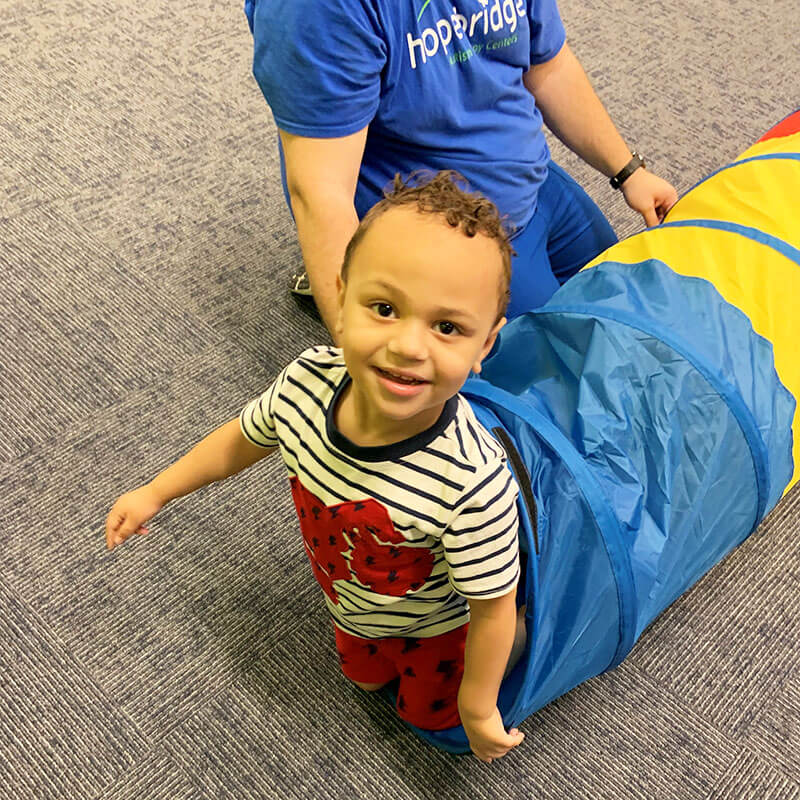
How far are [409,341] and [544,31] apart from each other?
0.76 m

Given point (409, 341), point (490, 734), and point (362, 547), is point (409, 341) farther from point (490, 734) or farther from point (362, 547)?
point (490, 734)

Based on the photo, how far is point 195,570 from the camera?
1.17 m

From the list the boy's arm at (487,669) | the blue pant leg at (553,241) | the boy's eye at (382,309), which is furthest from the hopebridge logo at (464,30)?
the boy's arm at (487,669)

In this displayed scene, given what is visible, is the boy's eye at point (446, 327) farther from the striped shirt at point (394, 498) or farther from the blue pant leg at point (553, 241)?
the blue pant leg at point (553, 241)

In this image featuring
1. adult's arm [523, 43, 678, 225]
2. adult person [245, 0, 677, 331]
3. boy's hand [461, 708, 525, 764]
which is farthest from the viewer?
adult's arm [523, 43, 678, 225]

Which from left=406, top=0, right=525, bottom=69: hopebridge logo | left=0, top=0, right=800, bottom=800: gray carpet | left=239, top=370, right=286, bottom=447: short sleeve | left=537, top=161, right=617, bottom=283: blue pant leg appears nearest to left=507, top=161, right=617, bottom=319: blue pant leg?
left=537, top=161, right=617, bottom=283: blue pant leg

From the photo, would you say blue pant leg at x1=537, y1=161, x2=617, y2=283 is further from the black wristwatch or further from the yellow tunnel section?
the yellow tunnel section

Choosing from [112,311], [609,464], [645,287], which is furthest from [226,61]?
[609,464]

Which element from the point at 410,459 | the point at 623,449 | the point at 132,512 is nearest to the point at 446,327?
the point at 410,459

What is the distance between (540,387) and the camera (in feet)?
3.12

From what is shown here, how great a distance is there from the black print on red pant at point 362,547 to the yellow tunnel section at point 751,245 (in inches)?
20.5

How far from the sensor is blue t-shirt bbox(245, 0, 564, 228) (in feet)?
→ 3.02

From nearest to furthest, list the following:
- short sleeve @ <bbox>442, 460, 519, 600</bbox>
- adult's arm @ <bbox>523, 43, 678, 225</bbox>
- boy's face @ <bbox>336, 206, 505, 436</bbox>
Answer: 1. boy's face @ <bbox>336, 206, 505, 436</bbox>
2. short sleeve @ <bbox>442, 460, 519, 600</bbox>
3. adult's arm @ <bbox>523, 43, 678, 225</bbox>

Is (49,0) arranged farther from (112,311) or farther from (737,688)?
(737,688)
